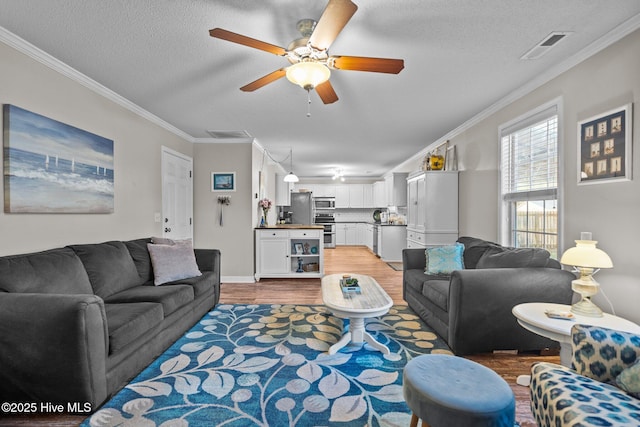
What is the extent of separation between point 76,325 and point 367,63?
2311mm

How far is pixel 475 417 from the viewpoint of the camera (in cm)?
122

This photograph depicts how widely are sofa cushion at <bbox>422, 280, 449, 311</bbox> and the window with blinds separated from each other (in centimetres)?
110

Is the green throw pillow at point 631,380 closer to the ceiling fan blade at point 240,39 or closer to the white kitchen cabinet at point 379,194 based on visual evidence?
the ceiling fan blade at point 240,39

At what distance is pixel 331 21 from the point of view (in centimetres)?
166

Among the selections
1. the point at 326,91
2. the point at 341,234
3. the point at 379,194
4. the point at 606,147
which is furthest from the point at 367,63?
the point at 341,234

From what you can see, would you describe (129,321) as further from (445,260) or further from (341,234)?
(341,234)

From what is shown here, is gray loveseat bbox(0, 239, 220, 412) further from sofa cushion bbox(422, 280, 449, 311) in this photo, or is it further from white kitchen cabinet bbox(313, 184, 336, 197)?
white kitchen cabinet bbox(313, 184, 336, 197)

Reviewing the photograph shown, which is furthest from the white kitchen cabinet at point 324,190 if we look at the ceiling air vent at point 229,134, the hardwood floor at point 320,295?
the ceiling air vent at point 229,134

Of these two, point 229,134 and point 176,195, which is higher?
point 229,134

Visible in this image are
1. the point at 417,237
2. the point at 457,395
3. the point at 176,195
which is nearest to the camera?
the point at 457,395

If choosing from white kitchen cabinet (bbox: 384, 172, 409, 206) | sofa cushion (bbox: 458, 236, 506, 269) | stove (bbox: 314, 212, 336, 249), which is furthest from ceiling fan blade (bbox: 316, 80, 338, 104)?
stove (bbox: 314, 212, 336, 249)

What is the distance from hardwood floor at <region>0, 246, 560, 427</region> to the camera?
179 centimetres

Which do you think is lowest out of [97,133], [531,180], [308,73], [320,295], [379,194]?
[320,295]

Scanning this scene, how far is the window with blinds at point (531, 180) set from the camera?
2994 millimetres
